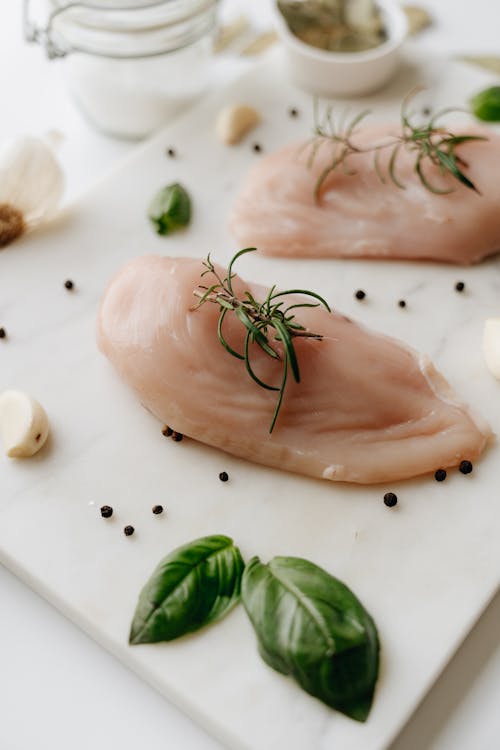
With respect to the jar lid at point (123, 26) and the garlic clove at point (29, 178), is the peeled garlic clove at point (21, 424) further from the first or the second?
the jar lid at point (123, 26)

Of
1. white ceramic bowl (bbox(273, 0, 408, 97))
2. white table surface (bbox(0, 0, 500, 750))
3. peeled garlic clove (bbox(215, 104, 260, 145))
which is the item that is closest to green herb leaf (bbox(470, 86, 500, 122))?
white ceramic bowl (bbox(273, 0, 408, 97))

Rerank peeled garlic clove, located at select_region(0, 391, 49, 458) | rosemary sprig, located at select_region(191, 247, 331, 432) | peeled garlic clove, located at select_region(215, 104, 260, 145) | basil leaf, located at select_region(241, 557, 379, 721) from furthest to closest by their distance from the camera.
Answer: peeled garlic clove, located at select_region(215, 104, 260, 145)
peeled garlic clove, located at select_region(0, 391, 49, 458)
rosemary sprig, located at select_region(191, 247, 331, 432)
basil leaf, located at select_region(241, 557, 379, 721)

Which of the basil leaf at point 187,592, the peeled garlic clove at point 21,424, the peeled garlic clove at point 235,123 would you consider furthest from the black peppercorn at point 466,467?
the peeled garlic clove at point 235,123

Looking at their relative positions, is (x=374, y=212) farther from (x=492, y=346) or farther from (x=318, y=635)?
(x=318, y=635)

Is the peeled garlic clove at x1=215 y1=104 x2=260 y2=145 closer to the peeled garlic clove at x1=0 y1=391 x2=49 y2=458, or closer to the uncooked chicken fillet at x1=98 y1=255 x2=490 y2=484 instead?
the uncooked chicken fillet at x1=98 y1=255 x2=490 y2=484

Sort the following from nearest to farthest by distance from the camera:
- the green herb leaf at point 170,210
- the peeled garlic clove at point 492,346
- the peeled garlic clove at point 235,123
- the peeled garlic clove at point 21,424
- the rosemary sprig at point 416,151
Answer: the peeled garlic clove at point 21,424 → the peeled garlic clove at point 492,346 → the rosemary sprig at point 416,151 → the green herb leaf at point 170,210 → the peeled garlic clove at point 235,123

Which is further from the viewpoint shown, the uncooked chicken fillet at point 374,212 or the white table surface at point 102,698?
the uncooked chicken fillet at point 374,212
